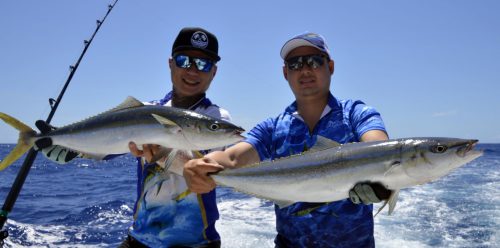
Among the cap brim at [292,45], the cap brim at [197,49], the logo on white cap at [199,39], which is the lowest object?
the cap brim at [292,45]

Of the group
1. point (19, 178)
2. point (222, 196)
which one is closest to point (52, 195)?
point (222, 196)

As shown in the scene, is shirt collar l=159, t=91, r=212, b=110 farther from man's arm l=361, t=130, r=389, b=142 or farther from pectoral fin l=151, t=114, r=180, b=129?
man's arm l=361, t=130, r=389, b=142

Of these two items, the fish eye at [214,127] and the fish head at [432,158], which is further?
the fish eye at [214,127]

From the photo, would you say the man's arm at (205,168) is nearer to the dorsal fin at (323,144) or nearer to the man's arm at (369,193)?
the dorsal fin at (323,144)

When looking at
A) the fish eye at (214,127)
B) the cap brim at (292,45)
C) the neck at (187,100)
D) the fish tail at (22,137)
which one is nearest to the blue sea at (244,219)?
the fish tail at (22,137)

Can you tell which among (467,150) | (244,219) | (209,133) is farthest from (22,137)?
(244,219)

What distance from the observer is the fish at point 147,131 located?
11.9 ft

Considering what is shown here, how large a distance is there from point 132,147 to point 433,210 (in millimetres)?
13116

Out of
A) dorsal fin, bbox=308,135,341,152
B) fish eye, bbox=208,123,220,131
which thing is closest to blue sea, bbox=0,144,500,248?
fish eye, bbox=208,123,220,131

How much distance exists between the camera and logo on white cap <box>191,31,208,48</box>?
4.23 metres

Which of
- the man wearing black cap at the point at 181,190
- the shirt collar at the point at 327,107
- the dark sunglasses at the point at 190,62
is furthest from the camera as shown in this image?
the dark sunglasses at the point at 190,62

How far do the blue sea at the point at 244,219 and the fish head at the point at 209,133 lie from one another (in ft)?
22.5

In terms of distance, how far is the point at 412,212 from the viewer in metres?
13.9

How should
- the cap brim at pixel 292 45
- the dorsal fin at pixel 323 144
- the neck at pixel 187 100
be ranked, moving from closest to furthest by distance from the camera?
1. the dorsal fin at pixel 323 144
2. the cap brim at pixel 292 45
3. the neck at pixel 187 100
